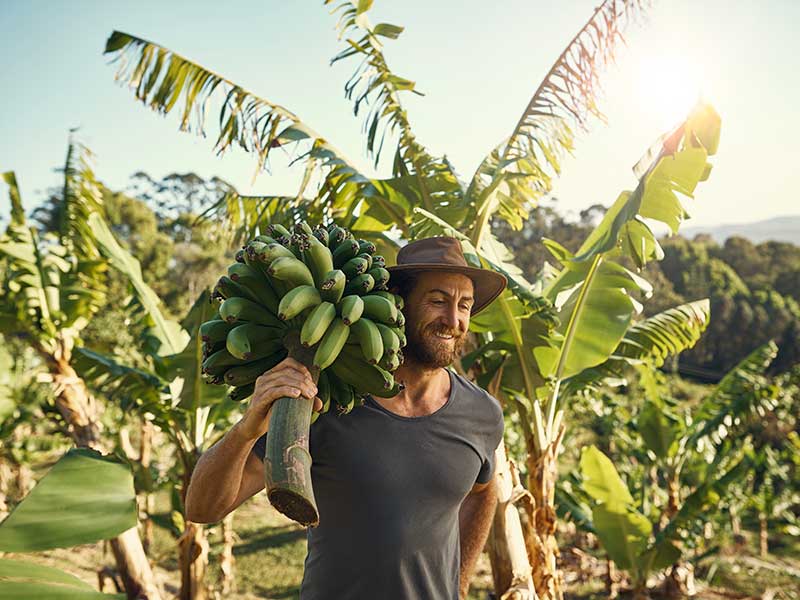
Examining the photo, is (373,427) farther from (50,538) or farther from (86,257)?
(86,257)

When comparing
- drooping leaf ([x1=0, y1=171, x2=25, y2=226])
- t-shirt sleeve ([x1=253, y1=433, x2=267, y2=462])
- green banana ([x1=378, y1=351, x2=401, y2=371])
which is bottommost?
t-shirt sleeve ([x1=253, y1=433, x2=267, y2=462])

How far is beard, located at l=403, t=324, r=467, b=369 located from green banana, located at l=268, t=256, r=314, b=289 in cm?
56

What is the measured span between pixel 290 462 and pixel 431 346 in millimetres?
801

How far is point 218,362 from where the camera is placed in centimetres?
151

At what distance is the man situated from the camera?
1783 mm

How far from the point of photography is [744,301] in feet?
96.2

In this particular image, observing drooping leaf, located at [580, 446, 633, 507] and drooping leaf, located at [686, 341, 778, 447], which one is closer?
drooping leaf, located at [580, 446, 633, 507]

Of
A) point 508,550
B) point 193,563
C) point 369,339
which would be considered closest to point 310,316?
point 369,339

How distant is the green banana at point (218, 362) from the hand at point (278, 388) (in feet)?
0.48

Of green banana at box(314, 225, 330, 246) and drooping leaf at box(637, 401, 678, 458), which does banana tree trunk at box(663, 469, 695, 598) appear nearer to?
drooping leaf at box(637, 401, 678, 458)

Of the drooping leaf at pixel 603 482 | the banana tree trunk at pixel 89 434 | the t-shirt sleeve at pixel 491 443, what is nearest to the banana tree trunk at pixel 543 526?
the t-shirt sleeve at pixel 491 443

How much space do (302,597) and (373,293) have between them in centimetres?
95

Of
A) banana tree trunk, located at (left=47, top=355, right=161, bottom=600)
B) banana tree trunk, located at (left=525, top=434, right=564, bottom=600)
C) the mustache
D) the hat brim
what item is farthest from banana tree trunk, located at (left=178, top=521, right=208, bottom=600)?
the mustache

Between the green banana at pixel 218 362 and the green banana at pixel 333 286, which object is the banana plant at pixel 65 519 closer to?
the green banana at pixel 218 362
